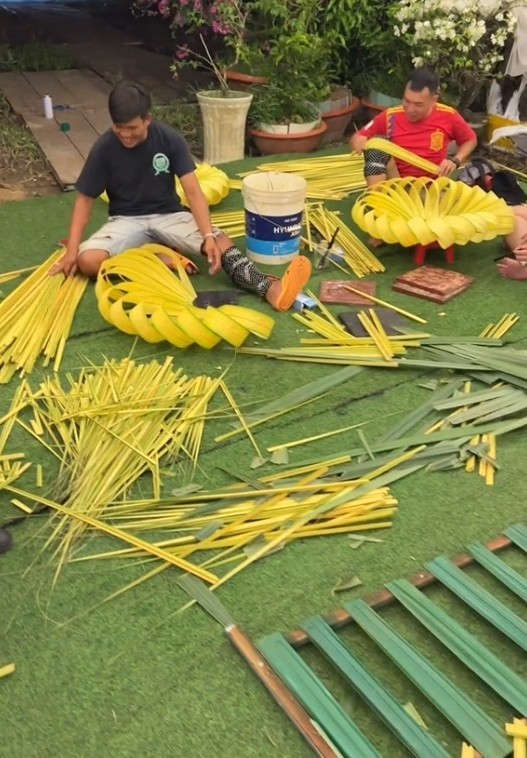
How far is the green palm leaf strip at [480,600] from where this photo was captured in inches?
73.5

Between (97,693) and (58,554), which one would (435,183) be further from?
Result: (97,693)

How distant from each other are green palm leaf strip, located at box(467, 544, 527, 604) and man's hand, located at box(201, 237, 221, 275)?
1935 mm

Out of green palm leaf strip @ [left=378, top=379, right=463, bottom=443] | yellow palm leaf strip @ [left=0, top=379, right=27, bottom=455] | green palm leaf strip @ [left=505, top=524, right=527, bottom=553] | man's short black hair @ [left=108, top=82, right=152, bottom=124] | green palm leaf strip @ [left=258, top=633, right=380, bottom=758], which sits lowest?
yellow palm leaf strip @ [left=0, top=379, right=27, bottom=455]

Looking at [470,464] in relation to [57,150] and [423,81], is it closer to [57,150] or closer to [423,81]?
[423,81]

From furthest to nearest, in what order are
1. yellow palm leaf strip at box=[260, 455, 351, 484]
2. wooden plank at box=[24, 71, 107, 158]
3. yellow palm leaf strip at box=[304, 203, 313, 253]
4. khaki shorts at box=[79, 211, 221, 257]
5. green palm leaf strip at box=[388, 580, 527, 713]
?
wooden plank at box=[24, 71, 107, 158]
yellow palm leaf strip at box=[304, 203, 313, 253]
khaki shorts at box=[79, 211, 221, 257]
yellow palm leaf strip at box=[260, 455, 351, 484]
green palm leaf strip at box=[388, 580, 527, 713]

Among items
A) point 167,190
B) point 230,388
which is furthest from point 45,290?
point 230,388

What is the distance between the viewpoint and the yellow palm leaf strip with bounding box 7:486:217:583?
6.71 feet

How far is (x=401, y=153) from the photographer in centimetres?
404

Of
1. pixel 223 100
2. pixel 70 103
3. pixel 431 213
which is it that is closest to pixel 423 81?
pixel 431 213

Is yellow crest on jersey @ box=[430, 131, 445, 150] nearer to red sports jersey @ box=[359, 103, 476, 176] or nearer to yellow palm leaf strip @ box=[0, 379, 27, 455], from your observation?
red sports jersey @ box=[359, 103, 476, 176]

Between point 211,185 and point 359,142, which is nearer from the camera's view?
point 359,142

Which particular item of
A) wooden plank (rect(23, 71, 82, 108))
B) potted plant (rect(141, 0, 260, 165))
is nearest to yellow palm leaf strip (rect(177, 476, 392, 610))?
potted plant (rect(141, 0, 260, 165))

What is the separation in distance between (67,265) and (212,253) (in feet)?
2.33

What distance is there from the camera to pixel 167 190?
150 inches
